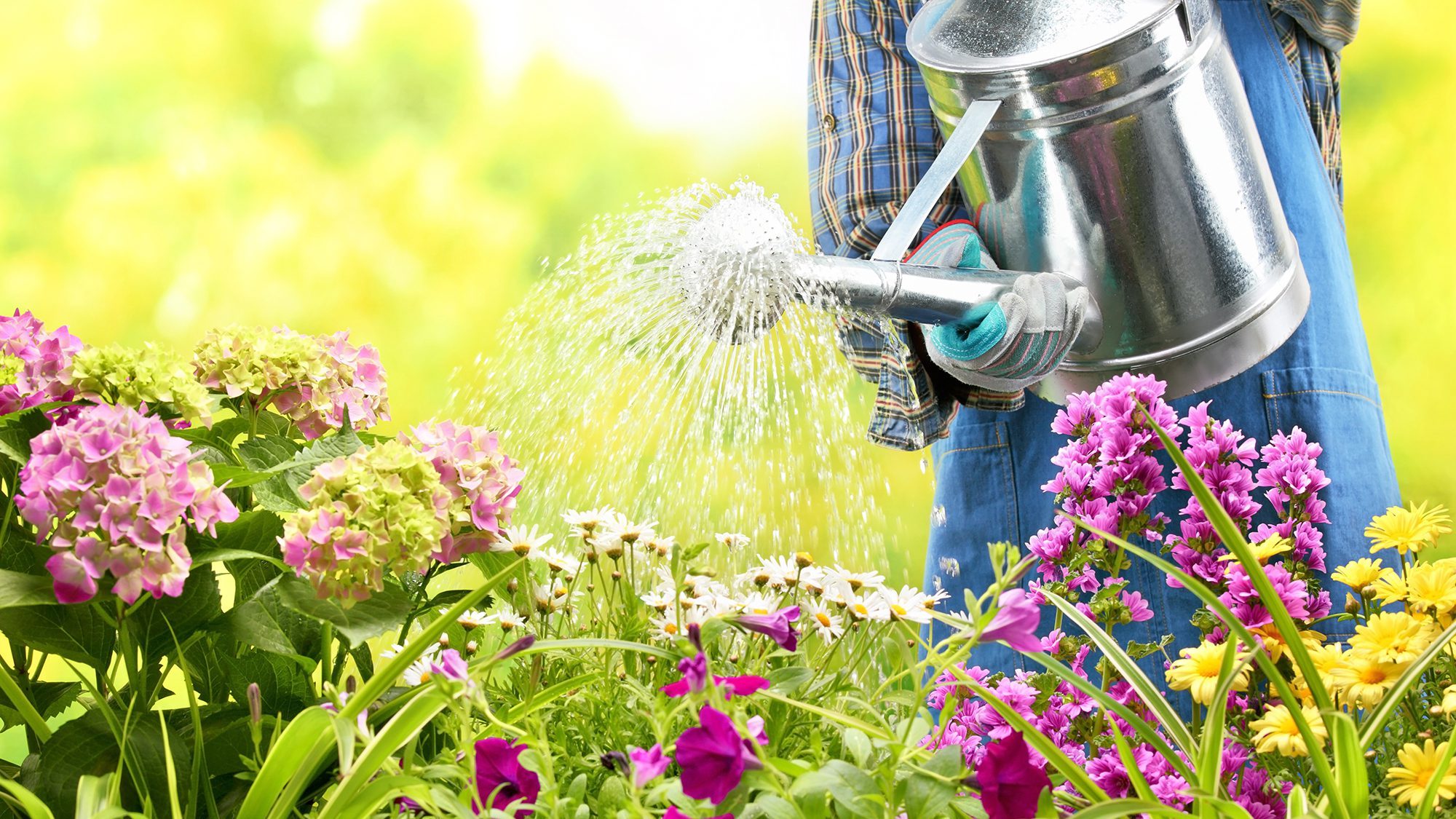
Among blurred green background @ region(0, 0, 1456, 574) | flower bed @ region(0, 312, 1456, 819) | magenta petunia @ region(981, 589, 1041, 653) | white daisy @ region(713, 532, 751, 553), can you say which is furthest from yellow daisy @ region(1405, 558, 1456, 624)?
blurred green background @ region(0, 0, 1456, 574)

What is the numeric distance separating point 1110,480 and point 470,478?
0.26 metres

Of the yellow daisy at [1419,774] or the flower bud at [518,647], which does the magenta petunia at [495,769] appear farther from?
the yellow daisy at [1419,774]

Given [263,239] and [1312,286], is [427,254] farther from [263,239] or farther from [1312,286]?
[1312,286]

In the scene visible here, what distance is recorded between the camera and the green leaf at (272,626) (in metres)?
0.39

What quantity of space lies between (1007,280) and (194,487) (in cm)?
52

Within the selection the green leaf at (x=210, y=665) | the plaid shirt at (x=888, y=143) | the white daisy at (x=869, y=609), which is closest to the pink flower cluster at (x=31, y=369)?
the green leaf at (x=210, y=665)

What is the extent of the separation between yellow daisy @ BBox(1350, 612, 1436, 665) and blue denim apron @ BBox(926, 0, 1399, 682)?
1.35 feet

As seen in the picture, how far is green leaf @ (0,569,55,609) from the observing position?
1.17 feet

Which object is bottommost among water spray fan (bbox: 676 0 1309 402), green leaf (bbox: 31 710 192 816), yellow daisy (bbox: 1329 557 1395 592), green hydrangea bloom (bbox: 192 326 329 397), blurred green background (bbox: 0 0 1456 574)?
green leaf (bbox: 31 710 192 816)

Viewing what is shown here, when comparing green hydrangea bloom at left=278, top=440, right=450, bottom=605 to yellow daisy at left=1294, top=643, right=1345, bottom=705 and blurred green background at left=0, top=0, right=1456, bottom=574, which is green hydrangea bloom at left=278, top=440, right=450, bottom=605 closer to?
yellow daisy at left=1294, top=643, right=1345, bottom=705

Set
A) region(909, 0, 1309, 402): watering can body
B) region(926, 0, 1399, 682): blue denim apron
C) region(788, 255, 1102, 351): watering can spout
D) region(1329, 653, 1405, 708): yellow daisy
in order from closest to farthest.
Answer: region(1329, 653, 1405, 708): yellow daisy → region(788, 255, 1102, 351): watering can spout → region(909, 0, 1309, 402): watering can body → region(926, 0, 1399, 682): blue denim apron

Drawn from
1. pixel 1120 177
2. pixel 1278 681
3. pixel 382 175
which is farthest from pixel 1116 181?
pixel 382 175

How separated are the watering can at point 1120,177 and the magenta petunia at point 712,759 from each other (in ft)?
1.32

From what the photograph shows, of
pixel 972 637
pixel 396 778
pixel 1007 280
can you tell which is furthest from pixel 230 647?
pixel 1007 280
